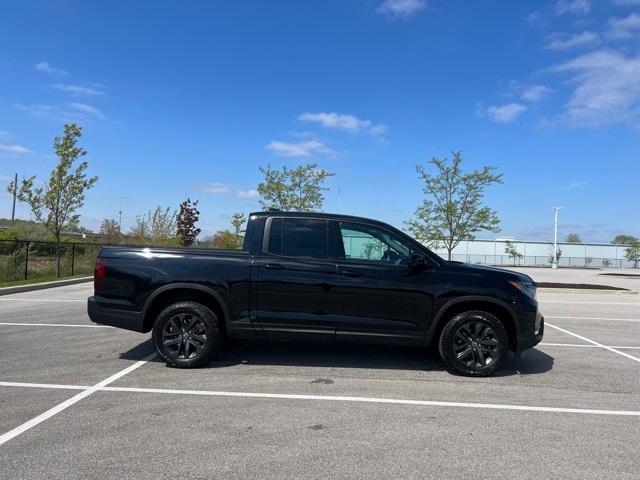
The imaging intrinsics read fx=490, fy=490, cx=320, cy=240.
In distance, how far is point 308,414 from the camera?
455cm

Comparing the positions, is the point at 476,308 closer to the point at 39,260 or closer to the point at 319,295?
the point at 319,295

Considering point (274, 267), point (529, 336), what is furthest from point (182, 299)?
point (529, 336)

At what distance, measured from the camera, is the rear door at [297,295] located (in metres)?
5.89

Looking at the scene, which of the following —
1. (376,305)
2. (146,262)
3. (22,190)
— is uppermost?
(22,190)

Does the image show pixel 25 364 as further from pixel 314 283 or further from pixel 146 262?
pixel 314 283

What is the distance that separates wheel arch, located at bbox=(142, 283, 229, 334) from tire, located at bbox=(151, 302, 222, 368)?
132mm

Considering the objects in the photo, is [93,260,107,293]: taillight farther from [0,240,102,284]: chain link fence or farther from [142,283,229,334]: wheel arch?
[0,240,102,284]: chain link fence

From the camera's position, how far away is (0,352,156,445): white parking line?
3.95 meters

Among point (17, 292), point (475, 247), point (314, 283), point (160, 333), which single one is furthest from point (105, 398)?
point (475, 247)

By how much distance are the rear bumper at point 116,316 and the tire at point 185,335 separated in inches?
9.3

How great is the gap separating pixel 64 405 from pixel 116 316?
1600 mm

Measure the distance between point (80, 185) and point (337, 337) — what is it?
15573mm

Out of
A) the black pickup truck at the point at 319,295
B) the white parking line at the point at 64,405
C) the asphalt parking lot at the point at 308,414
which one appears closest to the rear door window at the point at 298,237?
the black pickup truck at the point at 319,295

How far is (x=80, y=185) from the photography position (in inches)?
715
